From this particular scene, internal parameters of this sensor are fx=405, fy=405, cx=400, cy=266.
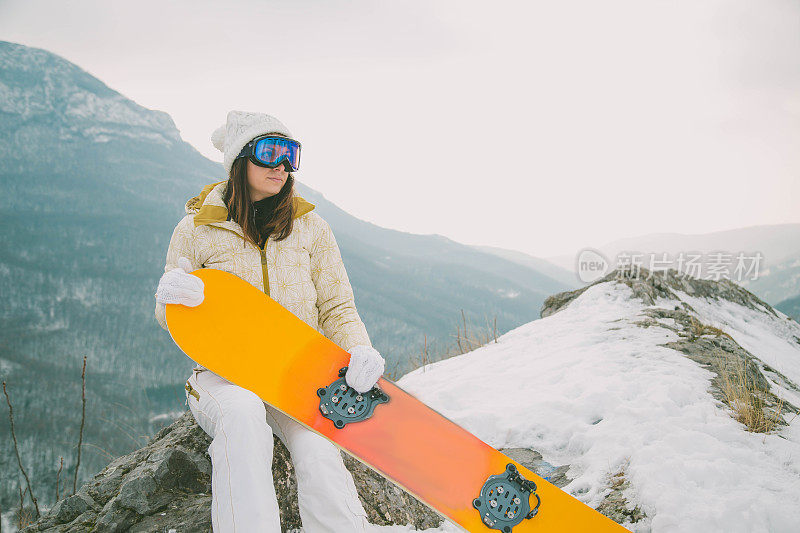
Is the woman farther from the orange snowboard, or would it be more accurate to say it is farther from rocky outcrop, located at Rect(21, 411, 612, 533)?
rocky outcrop, located at Rect(21, 411, 612, 533)

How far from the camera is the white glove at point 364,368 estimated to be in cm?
179

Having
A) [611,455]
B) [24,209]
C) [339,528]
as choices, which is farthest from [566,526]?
[24,209]

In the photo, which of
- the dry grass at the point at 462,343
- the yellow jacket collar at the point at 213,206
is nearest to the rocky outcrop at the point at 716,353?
the dry grass at the point at 462,343

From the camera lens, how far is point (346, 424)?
5.90 ft

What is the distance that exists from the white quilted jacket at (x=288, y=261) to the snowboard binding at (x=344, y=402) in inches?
7.8

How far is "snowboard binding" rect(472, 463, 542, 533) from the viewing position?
1677 mm

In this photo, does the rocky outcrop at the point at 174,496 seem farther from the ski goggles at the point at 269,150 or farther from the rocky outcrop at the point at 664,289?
the rocky outcrop at the point at 664,289

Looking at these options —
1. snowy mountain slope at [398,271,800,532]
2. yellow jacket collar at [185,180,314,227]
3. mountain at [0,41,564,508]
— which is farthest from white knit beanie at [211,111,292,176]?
mountain at [0,41,564,508]

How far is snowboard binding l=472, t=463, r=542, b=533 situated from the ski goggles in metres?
1.80

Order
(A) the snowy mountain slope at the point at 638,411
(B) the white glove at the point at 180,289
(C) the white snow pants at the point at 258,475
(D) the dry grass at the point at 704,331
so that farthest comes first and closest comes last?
(D) the dry grass at the point at 704,331, (B) the white glove at the point at 180,289, (A) the snowy mountain slope at the point at 638,411, (C) the white snow pants at the point at 258,475

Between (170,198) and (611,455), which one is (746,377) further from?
(170,198)

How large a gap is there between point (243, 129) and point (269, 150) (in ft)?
0.59

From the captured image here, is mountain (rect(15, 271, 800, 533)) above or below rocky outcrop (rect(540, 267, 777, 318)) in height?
below

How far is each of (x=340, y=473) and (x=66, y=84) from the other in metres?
165
